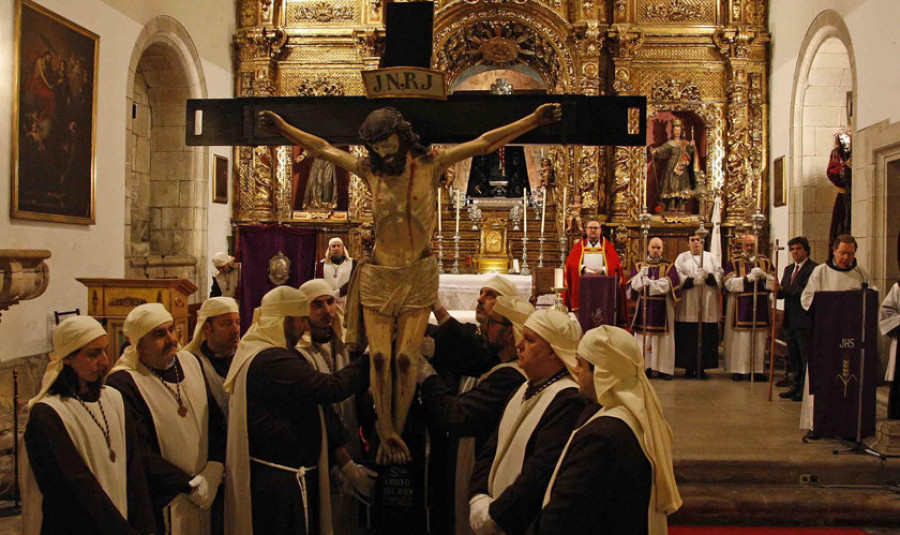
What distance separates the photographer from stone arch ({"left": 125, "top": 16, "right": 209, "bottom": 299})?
40.5 ft

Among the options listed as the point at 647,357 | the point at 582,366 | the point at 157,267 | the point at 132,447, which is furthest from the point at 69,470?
the point at 157,267

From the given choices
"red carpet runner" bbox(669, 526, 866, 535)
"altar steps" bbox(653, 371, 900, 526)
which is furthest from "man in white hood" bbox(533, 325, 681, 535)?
"altar steps" bbox(653, 371, 900, 526)

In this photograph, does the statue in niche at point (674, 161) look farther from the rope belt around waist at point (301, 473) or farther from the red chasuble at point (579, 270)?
the rope belt around waist at point (301, 473)

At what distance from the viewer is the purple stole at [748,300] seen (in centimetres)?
962

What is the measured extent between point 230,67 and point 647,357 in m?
8.59

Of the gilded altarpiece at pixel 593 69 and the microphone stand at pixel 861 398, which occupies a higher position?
the gilded altarpiece at pixel 593 69

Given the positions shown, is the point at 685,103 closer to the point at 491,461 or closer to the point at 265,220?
the point at 265,220

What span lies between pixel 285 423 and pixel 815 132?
10534 millimetres

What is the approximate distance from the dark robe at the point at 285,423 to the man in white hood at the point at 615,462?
131 centimetres

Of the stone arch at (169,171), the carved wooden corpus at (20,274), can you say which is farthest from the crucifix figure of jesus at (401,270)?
the stone arch at (169,171)

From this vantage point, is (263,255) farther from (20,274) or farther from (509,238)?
(20,274)

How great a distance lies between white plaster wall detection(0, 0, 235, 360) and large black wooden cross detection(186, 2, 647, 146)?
188 inches

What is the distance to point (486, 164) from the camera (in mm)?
14484

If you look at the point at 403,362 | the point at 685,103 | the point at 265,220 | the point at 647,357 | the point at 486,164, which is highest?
the point at 685,103
